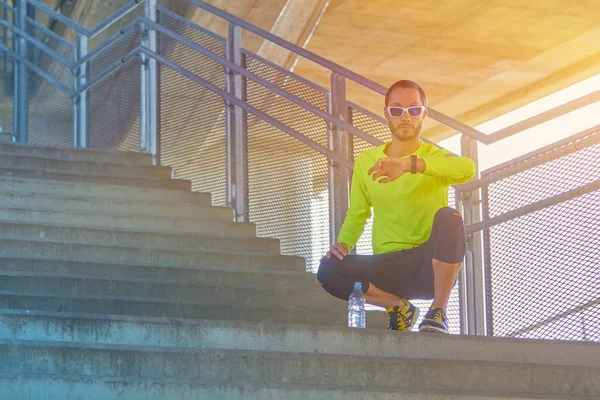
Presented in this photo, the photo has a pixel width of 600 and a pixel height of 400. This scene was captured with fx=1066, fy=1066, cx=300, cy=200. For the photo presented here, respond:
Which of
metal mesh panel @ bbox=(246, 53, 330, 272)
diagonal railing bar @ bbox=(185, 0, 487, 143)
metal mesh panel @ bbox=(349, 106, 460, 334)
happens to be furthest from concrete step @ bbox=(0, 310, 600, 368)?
metal mesh panel @ bbox=(246, 53, 330, 272)

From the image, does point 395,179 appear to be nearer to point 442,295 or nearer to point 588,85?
point 442,295

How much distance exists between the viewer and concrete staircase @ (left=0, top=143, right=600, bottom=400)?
2.69 m

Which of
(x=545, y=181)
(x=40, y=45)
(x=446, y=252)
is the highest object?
(x=40, y=45)

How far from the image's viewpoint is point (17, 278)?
4168 millimetres

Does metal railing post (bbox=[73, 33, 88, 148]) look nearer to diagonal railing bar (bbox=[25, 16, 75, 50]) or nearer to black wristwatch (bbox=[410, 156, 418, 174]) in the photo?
diagonal railing bar (bbox=[25, 16, 75, 50])

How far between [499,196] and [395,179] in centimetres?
64

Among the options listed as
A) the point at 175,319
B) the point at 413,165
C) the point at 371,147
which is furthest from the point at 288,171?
the point at 175,319

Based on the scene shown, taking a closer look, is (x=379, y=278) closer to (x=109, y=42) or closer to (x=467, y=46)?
(x=109, y=42)

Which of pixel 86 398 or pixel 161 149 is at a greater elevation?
pixel 161 149

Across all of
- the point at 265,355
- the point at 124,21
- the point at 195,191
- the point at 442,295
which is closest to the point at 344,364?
the point at 265,355

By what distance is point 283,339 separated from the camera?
319 centimetres

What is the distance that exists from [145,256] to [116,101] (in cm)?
275

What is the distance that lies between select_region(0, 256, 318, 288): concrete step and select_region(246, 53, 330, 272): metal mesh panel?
0.52 meters

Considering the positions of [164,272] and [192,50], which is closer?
[164,272]
